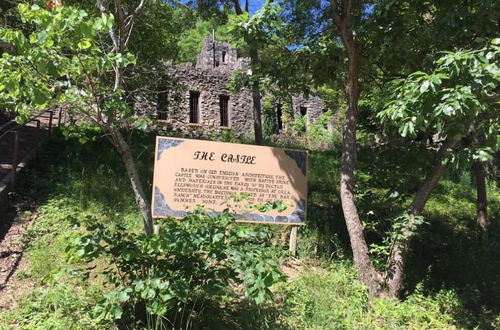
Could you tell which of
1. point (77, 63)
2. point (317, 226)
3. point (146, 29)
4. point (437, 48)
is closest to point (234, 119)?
point (146, 29)

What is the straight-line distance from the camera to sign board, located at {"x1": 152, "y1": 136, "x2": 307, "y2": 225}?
21.1 feet

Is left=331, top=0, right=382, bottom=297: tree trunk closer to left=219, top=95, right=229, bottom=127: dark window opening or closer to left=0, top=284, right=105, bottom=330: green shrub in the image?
left=0, top=284, right=105, bottom=330: green shrub

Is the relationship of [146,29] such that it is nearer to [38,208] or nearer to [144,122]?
[38,208]

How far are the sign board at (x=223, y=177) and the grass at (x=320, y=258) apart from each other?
0.71m

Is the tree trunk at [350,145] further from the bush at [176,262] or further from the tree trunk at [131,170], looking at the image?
the tree trunk at [131,170]

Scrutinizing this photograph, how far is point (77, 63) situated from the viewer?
4090 millimetres

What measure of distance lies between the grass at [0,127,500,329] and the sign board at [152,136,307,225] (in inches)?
27.8

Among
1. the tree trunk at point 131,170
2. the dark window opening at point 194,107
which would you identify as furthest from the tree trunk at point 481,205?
the dark window opening at point 194,107

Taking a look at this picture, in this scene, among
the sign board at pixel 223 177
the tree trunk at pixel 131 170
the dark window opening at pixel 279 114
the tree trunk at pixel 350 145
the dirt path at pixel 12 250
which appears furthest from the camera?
the dark window opening at pixel 279 114

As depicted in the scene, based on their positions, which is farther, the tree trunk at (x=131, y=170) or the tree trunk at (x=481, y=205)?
the tree trunk at (x=481, y=205)

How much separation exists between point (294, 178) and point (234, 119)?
46.7 feet

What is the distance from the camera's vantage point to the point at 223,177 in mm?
6762

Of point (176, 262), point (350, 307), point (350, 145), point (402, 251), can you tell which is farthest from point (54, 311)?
point (350, 145)

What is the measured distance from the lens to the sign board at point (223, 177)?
21.1 feet
